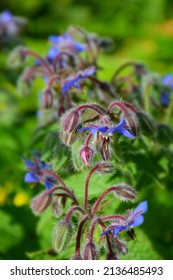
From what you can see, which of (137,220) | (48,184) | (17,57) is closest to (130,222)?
(137,220)

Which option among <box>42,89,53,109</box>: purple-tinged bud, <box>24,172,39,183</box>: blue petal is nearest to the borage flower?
<box>24,172,39,183</box>: blue petal

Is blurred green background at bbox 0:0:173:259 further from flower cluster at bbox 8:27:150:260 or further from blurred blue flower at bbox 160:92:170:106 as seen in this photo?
blurred blue flower at bbox 160:92:170:106

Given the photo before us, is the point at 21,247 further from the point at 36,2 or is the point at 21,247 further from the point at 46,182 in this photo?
the point at 36,2

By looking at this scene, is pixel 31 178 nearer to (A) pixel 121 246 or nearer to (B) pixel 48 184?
(B) pixel 48 184

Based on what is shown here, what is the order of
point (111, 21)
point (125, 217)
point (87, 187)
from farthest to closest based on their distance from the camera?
point (111, 21) < point (87, 187) < point (125, 217)

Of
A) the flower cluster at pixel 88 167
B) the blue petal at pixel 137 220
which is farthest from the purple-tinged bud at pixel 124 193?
the blue petal at pixel 137 220
